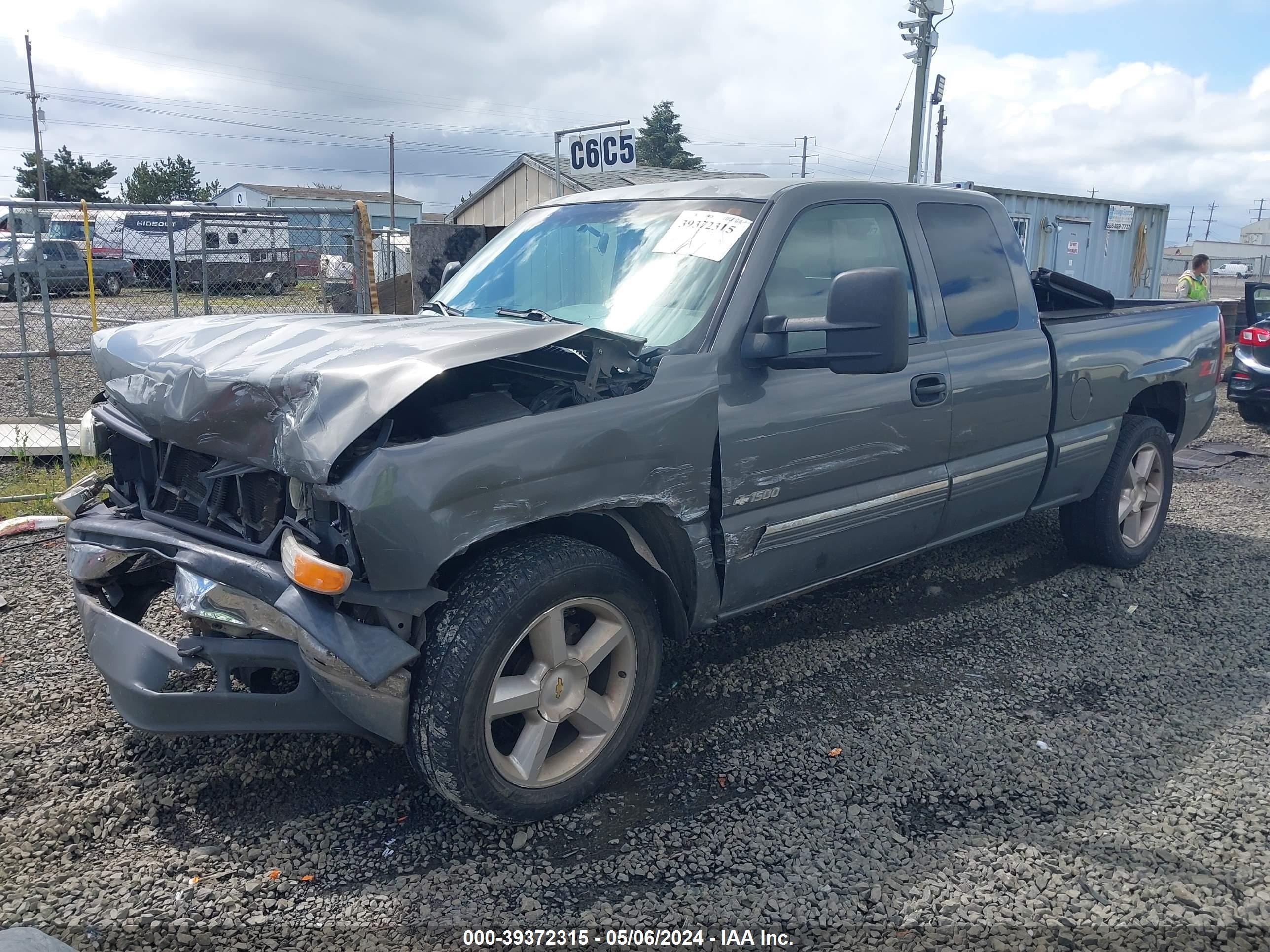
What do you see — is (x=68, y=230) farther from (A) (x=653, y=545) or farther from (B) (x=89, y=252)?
(A) (x=653, y=545)

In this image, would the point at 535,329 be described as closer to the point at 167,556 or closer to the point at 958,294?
the point at 167,556

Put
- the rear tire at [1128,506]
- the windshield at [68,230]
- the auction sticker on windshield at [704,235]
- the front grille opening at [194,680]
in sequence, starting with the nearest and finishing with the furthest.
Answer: the auction sticker on windshield at [704,235]
the front grille opening at [194,680]
the rear tire at [1128,506]
the windshield at [68,230]

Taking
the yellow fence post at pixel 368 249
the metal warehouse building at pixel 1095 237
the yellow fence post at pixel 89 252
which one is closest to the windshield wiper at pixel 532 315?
the yellow fence post at pixel 368 249

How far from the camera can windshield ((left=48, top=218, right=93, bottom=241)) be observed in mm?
7074

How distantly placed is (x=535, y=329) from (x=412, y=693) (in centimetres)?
108

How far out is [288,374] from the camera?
8.33ft

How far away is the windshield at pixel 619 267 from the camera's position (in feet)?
10.7

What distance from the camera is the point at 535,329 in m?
2.71

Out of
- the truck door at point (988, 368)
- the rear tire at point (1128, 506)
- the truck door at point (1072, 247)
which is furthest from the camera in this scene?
the truck door at point (1072, 247)

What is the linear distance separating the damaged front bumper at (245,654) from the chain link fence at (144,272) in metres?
4.05

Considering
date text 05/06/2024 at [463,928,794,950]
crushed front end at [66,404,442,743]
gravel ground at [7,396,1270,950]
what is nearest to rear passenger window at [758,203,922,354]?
gravel ground at [7,396,1270,950]

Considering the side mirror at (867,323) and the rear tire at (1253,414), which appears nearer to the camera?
the side mirror at (867,323)

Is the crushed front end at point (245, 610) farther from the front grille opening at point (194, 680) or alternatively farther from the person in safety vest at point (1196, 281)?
the person in safety vest at point (1196, 281)

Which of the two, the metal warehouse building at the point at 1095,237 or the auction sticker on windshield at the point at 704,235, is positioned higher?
the metal warehouse building at the point at 1095,237
